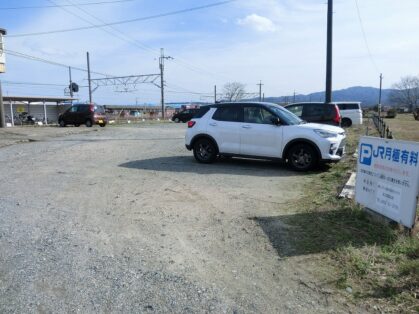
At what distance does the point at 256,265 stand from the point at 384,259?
142 cm

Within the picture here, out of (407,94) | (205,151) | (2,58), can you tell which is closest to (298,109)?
(205,151)

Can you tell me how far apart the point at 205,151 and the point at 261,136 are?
1.73 meters

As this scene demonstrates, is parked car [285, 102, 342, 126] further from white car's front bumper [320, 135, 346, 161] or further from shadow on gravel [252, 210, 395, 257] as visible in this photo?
shadow on gravel [252, 210, 395, 257]

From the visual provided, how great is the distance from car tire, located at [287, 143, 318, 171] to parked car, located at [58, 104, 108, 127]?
21.9m

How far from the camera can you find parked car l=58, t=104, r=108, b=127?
29156mm

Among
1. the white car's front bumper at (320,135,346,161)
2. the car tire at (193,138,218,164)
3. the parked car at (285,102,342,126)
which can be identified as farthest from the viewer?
the parked car at (285,102,342,126)

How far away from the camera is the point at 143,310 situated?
3436 mm

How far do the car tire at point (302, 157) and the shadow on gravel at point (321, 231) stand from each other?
12.4 ft

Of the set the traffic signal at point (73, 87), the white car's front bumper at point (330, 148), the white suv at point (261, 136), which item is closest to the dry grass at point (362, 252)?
the white car's front bumper at point (330, 148)

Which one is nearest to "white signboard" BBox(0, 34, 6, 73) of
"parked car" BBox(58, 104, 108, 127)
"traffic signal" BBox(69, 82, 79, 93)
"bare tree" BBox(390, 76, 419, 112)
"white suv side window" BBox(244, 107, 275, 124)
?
"parked car" BBox(58, 104, 108, 127)

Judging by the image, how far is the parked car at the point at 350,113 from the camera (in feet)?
91.8

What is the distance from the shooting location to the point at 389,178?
212 inches

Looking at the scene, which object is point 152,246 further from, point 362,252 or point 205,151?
point 205,151

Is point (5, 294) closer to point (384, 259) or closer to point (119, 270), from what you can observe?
point (119, 270)
